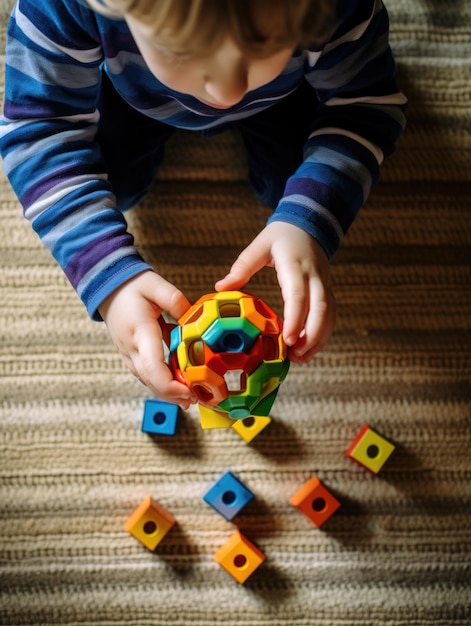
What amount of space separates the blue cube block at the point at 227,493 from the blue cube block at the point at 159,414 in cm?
8

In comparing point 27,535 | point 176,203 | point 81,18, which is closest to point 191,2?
point 81,18

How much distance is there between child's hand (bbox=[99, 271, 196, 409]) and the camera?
1.66ft

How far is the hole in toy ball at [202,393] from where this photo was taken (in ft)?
1.59

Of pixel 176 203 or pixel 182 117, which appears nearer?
pixel 182 117

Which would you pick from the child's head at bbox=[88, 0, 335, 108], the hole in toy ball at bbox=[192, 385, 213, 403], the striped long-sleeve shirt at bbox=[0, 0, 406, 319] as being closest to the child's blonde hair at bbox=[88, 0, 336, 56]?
the child's head at bbox=[88, 0, 335, 108]

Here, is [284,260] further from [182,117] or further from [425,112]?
[425,112]

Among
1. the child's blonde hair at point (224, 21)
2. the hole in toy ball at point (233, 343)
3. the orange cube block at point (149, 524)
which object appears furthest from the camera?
the orange cube block at point (149, 524)

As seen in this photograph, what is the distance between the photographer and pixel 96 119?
0.58m

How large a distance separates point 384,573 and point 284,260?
0.40m

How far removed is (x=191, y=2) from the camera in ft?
1.07

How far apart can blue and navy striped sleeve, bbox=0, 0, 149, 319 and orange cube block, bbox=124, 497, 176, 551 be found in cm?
25

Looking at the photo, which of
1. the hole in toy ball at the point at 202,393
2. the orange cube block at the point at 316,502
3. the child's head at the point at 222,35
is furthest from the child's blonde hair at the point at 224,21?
the orange cube block at the point at 316,502

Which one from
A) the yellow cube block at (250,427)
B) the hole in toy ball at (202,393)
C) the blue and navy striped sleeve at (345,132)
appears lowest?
the yellow cube block at (250,427)

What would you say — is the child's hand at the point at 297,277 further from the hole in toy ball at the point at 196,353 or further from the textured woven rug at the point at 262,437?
the textured woven rug at the point at 262,437
